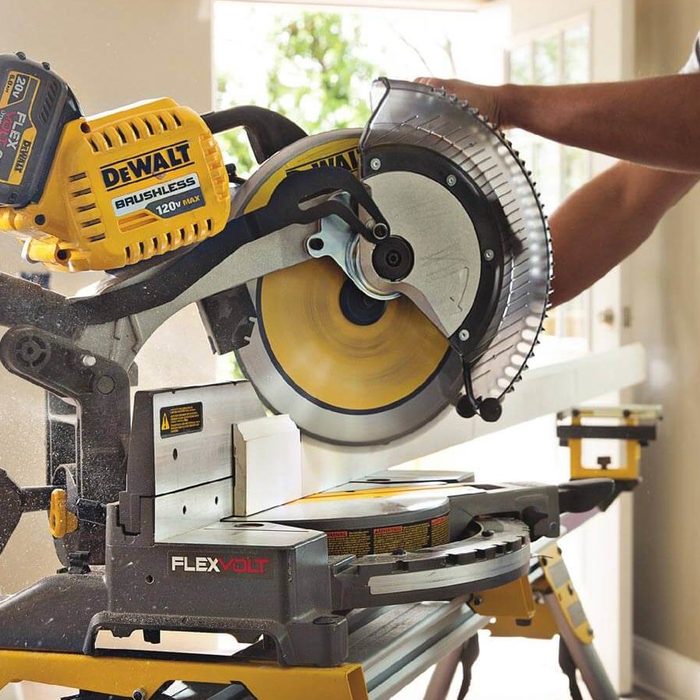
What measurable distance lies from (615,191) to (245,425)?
1.09 meters

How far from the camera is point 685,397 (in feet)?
10.3

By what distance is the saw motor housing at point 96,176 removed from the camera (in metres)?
1.00

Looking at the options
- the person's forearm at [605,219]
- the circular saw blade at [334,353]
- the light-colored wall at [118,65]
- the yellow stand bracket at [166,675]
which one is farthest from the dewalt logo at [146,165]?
the person's forearm at [605,219]

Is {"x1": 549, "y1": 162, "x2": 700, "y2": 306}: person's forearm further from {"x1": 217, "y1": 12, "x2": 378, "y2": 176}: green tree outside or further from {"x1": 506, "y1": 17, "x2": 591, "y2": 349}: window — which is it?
{"x1": 217, "y1": 12, "x2": 378, "y2": 176}: green tree outside

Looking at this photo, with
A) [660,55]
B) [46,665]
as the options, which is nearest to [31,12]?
[46,665]

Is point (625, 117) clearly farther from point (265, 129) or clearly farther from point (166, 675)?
point (166, 675)

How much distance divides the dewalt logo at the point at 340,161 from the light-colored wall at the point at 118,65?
596 mm

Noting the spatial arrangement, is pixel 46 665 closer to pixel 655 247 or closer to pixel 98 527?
pixel 98 527

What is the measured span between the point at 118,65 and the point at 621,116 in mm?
1230

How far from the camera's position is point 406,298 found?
131 cm

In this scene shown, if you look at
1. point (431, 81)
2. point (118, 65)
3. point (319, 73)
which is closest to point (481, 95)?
point (431, 81)

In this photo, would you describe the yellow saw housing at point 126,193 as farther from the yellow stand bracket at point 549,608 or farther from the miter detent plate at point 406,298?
the yellow stand bracket at point 549,608

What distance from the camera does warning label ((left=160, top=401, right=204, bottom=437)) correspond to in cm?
102

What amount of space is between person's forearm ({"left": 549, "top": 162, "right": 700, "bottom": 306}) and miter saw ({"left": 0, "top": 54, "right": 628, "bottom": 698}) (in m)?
0.61
